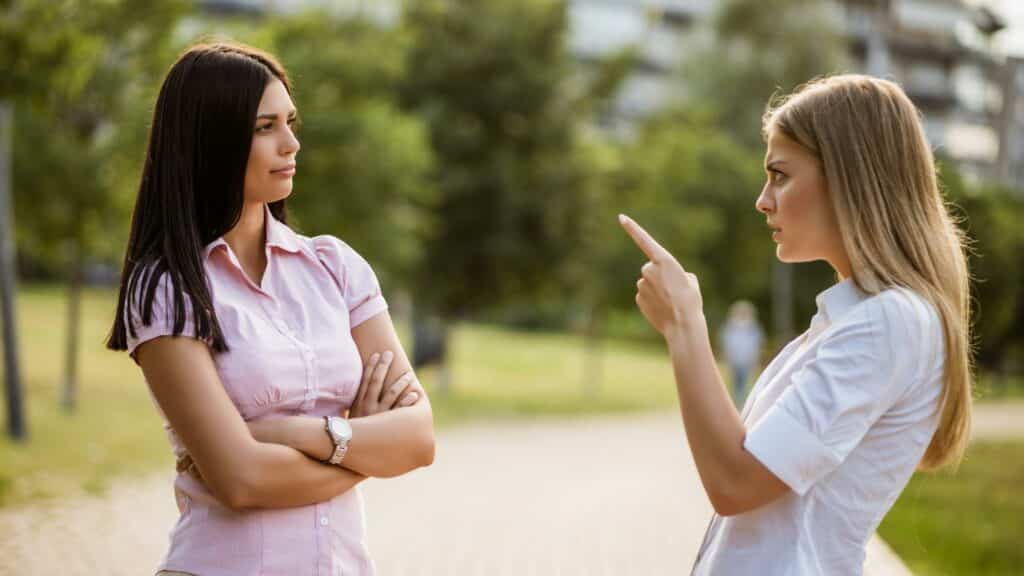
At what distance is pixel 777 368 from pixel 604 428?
19.7 m

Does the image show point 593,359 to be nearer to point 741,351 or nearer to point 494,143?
point 494,143

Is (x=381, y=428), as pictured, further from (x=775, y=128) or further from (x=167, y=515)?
(x=167, y=515)

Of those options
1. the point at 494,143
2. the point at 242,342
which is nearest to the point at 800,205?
the point at 242,342

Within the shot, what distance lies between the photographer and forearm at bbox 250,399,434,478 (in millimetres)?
2953

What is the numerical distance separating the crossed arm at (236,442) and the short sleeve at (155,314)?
0.02 meters

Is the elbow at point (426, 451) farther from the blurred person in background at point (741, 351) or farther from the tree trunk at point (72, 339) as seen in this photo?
the blurred person in background at point (741, 351)

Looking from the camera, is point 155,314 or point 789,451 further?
point 155,314

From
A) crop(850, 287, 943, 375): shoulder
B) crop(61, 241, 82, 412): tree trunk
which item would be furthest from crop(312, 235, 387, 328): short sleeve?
crop(61, 241, 82, 412): tree trunk

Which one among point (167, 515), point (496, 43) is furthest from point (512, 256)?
point (167, 515)

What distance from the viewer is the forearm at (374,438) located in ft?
9.69

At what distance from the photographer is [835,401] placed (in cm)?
251

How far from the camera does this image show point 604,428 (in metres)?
22.5

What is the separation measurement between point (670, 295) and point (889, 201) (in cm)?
46

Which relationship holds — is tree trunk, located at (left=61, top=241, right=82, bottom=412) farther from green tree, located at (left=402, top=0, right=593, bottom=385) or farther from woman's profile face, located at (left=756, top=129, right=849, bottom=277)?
woman's profile face, located at (left=756, top=129, right=849, bottom=277)
